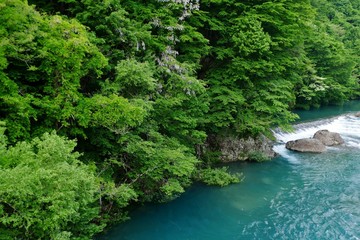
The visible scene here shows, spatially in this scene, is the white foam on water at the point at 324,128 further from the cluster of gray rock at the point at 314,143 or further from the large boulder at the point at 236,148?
the large boulder at the point at 236,148

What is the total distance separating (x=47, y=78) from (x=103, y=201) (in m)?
4.64

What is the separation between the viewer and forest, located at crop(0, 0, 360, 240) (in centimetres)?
710

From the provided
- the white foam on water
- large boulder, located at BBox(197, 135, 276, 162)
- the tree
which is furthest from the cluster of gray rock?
the tree

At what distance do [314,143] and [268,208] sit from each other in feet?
32.1

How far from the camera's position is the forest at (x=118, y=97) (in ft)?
23.3

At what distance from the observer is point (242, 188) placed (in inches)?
633

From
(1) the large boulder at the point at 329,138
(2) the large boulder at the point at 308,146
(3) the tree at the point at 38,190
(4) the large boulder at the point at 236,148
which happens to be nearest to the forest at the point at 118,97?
(3) the tree at the point at 38,190

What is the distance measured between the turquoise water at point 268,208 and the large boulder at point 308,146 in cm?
170

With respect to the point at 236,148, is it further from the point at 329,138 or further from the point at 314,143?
the point at 329,138

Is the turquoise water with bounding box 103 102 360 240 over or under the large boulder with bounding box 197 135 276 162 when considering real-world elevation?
under

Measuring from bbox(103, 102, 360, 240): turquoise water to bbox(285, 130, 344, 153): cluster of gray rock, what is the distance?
1.76 m

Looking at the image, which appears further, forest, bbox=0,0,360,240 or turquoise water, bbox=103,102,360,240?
turquoise water, bbox=103,102,360,240

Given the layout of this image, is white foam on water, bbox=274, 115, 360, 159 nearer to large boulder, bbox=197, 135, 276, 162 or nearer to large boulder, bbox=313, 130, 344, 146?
large boulder, bbox=313, 130, 344, 146

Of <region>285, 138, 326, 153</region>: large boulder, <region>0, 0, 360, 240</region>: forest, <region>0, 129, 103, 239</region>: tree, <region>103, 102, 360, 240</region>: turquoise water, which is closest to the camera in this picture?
<region>0, 129, 103, 239</region>: tree
